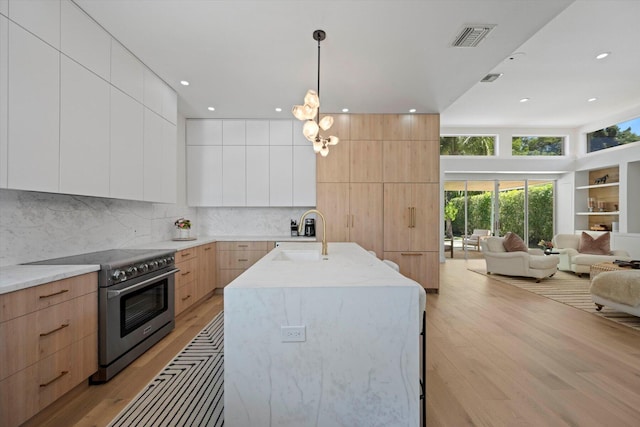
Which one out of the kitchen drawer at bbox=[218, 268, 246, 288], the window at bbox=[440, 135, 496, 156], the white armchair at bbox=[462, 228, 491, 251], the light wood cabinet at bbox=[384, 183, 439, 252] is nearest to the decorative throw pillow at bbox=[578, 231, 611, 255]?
the white armchair at bbox=[462, 228, 491, 251]

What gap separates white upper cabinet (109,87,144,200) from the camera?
2725 mm

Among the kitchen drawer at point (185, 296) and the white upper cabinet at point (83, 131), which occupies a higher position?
the white upper cabinet at point (83, 131)

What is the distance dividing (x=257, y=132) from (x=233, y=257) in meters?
2.05

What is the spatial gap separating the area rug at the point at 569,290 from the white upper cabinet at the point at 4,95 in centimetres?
566

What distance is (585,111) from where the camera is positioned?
6379 millimetres

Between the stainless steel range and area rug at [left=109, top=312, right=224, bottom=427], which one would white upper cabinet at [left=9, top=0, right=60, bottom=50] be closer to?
the stainless steel range

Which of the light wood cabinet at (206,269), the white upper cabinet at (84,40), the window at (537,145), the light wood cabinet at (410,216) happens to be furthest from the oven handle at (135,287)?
the window at (537,145)

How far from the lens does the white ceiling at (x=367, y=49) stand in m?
2.34

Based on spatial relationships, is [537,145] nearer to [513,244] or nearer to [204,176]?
[513,244]

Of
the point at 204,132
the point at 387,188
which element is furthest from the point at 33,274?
the point at 387,188

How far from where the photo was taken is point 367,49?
2893mm

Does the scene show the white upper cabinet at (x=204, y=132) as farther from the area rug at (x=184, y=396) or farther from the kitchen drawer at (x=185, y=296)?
the area rug at (x=184, y=396)

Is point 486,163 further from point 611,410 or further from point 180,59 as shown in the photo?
point 180,59

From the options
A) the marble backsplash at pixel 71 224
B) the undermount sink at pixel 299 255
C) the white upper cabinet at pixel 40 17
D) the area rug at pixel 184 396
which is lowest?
the area rug at pixel 184 396
